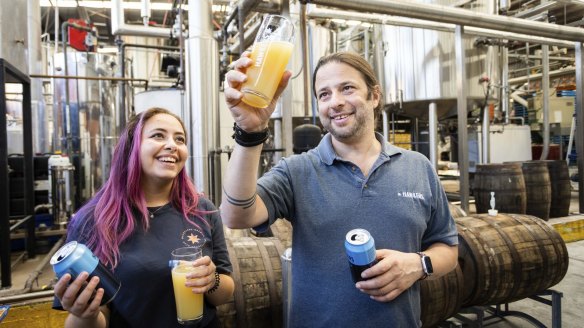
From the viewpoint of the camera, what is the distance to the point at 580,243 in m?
4.41

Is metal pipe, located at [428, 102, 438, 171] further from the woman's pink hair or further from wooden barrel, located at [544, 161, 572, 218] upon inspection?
the woman's pink hair

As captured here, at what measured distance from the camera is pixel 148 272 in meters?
1.19

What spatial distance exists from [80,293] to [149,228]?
383 mm

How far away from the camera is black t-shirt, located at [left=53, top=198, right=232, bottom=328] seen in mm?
1184

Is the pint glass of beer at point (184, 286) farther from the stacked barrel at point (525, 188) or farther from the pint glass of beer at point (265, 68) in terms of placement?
the stacked barrel at point (525, 188)

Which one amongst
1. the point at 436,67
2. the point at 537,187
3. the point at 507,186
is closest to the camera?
the point at 507,186

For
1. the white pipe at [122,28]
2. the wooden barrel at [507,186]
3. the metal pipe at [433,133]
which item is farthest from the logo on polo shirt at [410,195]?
the white pipe at [122,28]

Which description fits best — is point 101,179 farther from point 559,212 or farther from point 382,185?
point 559,212

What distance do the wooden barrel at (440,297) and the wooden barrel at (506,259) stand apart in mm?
199

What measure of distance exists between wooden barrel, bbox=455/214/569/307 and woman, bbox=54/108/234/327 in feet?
5.52

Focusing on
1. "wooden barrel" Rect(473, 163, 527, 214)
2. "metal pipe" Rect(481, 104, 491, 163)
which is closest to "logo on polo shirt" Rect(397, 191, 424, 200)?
"wooden barrel" Rect(473, 163, 527, 214)

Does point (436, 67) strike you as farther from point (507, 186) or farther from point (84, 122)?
point (84, 122)

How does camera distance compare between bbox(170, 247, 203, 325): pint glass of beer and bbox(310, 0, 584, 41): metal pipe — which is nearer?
bbox(170, 247, 203, 325): pint glass of beer

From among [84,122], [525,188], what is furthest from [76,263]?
[84,122]
